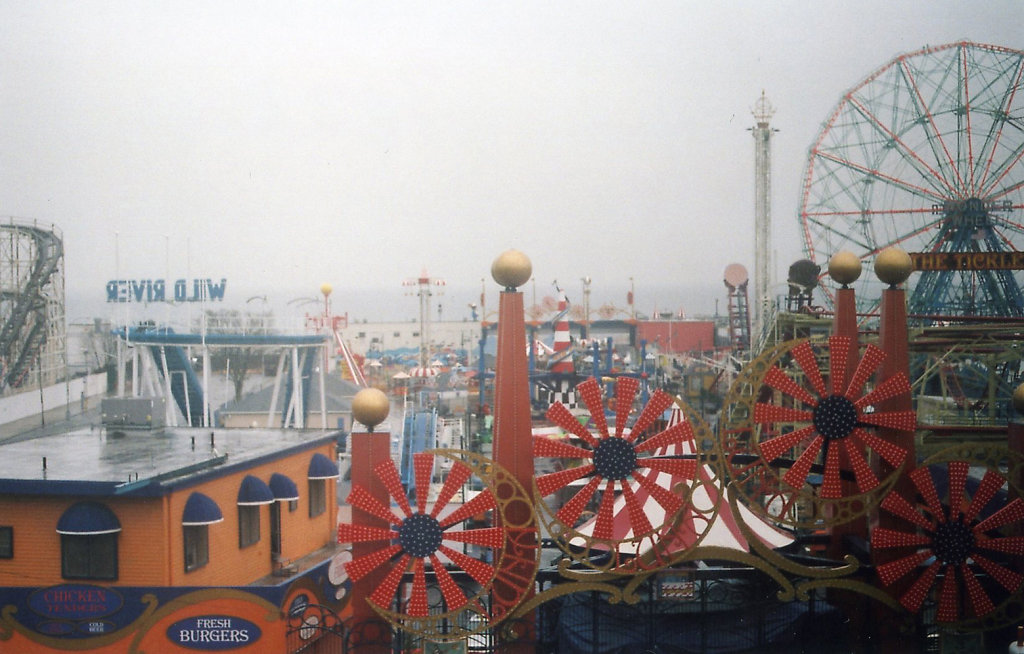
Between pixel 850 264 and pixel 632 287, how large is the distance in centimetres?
864

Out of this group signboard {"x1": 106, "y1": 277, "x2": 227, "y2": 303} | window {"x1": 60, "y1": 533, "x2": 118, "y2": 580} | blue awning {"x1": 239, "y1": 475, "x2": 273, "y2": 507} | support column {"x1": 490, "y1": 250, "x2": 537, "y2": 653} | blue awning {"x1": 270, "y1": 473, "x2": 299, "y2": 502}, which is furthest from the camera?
signboard {"x1": 106, "y1": 277, "x2": 227, "y2": 303}

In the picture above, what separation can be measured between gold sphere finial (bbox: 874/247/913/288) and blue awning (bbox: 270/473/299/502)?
637cm

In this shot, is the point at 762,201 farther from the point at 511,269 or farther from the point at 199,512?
the point at 199,512

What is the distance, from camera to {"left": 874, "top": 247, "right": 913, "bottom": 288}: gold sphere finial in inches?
345

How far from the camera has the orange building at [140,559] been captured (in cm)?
850

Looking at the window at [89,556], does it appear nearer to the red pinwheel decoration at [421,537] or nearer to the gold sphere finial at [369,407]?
the red pinwheel decoration at [421,537]

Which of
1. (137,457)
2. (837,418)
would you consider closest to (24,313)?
(137,457)

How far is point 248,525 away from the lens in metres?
10.1

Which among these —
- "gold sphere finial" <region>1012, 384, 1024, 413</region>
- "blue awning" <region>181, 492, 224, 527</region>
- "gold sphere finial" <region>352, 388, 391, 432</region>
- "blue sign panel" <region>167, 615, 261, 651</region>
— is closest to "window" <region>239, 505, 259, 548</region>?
"blue awning" <region>181, 492, 224, 527</region>

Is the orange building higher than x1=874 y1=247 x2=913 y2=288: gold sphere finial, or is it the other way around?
x1=874 y1=247 x2=913 y2=288: gold sphere finial

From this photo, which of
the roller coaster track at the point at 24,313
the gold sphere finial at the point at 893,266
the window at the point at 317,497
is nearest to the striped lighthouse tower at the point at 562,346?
the roller coaster track at the point at 24,313

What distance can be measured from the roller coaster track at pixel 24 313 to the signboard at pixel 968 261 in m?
13.2

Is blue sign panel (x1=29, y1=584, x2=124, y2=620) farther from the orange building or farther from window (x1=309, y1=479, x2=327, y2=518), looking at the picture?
window (x1=309, y1=479, x2=327, y2=518)

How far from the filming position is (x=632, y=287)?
17.5 m
